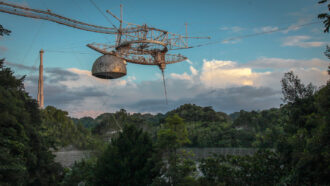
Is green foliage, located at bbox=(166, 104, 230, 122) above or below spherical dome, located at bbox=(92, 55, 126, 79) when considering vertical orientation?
below

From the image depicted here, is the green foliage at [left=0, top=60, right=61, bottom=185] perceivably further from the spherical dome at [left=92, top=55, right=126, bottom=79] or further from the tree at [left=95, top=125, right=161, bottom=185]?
the spherical dome at [left=92, top=55, right=126, bottom=79]

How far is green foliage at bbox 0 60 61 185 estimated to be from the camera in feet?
53.4

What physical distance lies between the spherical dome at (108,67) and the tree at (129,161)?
795 cm

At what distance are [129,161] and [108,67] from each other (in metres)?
9.92

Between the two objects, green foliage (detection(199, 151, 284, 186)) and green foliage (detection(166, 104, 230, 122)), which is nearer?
green foliage (detection(199, 151, 284, 186))

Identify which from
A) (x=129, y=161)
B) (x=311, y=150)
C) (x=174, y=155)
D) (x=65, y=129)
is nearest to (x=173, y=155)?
(x=174, y=155)

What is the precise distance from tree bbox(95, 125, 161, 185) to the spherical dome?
7950 mm

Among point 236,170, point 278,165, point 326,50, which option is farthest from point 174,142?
point 326,50

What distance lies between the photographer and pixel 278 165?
63.5 ft

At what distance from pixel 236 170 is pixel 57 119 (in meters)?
46.2

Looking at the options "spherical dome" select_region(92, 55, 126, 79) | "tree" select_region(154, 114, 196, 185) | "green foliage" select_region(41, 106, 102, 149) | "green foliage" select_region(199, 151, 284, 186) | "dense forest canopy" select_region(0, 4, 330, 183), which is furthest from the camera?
"green foliage" select_region(41, 106, 102, 149)

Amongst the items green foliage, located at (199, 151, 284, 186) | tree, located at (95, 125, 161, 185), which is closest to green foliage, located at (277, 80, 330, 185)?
green foliage, located at (199, 151, 284, 186)

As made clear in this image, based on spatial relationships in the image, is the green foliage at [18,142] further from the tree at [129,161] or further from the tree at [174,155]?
the tree at [174,155]

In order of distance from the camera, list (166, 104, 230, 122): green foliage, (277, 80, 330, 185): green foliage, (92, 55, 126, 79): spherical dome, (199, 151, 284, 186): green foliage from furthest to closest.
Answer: (166, 104, 230, 122): green foliage < (92, 55, 126, 79): spherical dome < (199, 151, 284, 186): green foliage < (277, 80, 330, 185): green foliage
